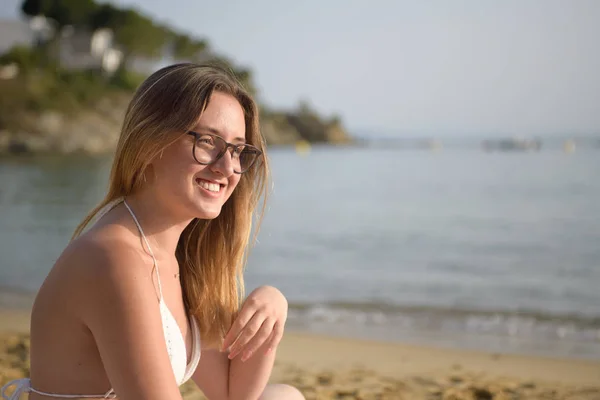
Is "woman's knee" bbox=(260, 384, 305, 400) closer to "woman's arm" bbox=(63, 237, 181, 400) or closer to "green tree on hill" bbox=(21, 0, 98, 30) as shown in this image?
"woman's arm" bbox=(63, 237, 181, 400)

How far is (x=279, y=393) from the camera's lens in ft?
7.68

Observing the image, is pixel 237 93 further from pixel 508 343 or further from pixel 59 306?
pixel 508 343

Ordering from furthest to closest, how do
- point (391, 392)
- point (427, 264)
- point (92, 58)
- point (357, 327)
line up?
point (92, 58) → point (427, 264) → point (357, 327) → point (391, 392)

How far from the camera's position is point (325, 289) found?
811 centimetres

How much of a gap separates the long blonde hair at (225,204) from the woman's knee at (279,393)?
25 cm

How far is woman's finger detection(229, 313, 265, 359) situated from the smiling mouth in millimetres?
424

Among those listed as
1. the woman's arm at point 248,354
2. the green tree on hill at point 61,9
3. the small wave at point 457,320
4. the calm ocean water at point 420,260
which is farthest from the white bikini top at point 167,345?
the green tree on hill at point 61,9

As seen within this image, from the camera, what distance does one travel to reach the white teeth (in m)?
1.92

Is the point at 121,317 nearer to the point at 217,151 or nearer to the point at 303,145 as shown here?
the point at 217,151

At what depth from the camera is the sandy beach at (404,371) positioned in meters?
4.07

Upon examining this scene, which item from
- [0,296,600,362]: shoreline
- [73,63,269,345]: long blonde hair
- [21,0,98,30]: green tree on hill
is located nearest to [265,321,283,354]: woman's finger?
[73,63,269,345]: long blonde hair

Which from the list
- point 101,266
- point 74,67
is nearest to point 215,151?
point 101,266

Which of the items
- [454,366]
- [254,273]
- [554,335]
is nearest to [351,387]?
[454,366]

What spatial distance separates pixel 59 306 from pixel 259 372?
0.79 meters
